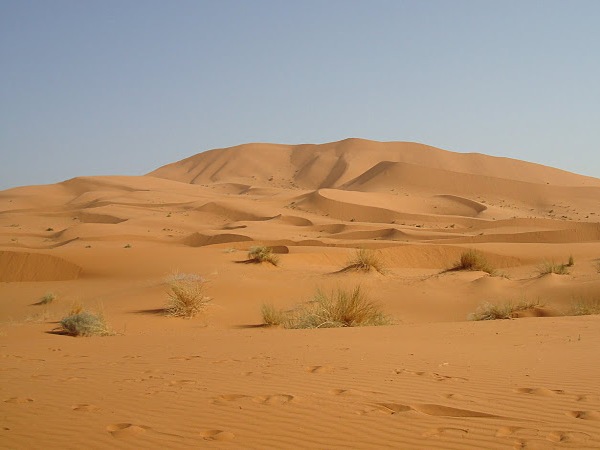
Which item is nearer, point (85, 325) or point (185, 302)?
point (85, 325)

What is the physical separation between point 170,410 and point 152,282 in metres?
13.7

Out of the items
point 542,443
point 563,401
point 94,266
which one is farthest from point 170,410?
point 94,266

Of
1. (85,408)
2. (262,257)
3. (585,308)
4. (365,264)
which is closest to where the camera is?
(85,408)

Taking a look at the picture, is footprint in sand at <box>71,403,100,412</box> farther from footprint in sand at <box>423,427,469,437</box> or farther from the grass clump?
the grass clump

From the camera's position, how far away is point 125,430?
180 inches

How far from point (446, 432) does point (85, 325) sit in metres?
7.54

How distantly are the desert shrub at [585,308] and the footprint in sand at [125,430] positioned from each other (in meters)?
10.8

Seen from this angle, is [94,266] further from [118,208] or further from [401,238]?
[118,208]

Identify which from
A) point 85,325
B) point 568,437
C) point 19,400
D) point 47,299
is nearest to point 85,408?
point 19,400

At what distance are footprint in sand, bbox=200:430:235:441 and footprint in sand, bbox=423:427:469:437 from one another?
1.33 metres

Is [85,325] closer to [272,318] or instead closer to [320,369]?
[272,318]

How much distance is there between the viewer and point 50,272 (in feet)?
71.4

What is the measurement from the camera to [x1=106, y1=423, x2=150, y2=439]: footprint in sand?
4498 mm

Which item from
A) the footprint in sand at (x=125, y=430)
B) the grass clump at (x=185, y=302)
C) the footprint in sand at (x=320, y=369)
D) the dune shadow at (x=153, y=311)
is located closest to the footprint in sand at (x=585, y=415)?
the footprint in sand at (x=320, y=369)
